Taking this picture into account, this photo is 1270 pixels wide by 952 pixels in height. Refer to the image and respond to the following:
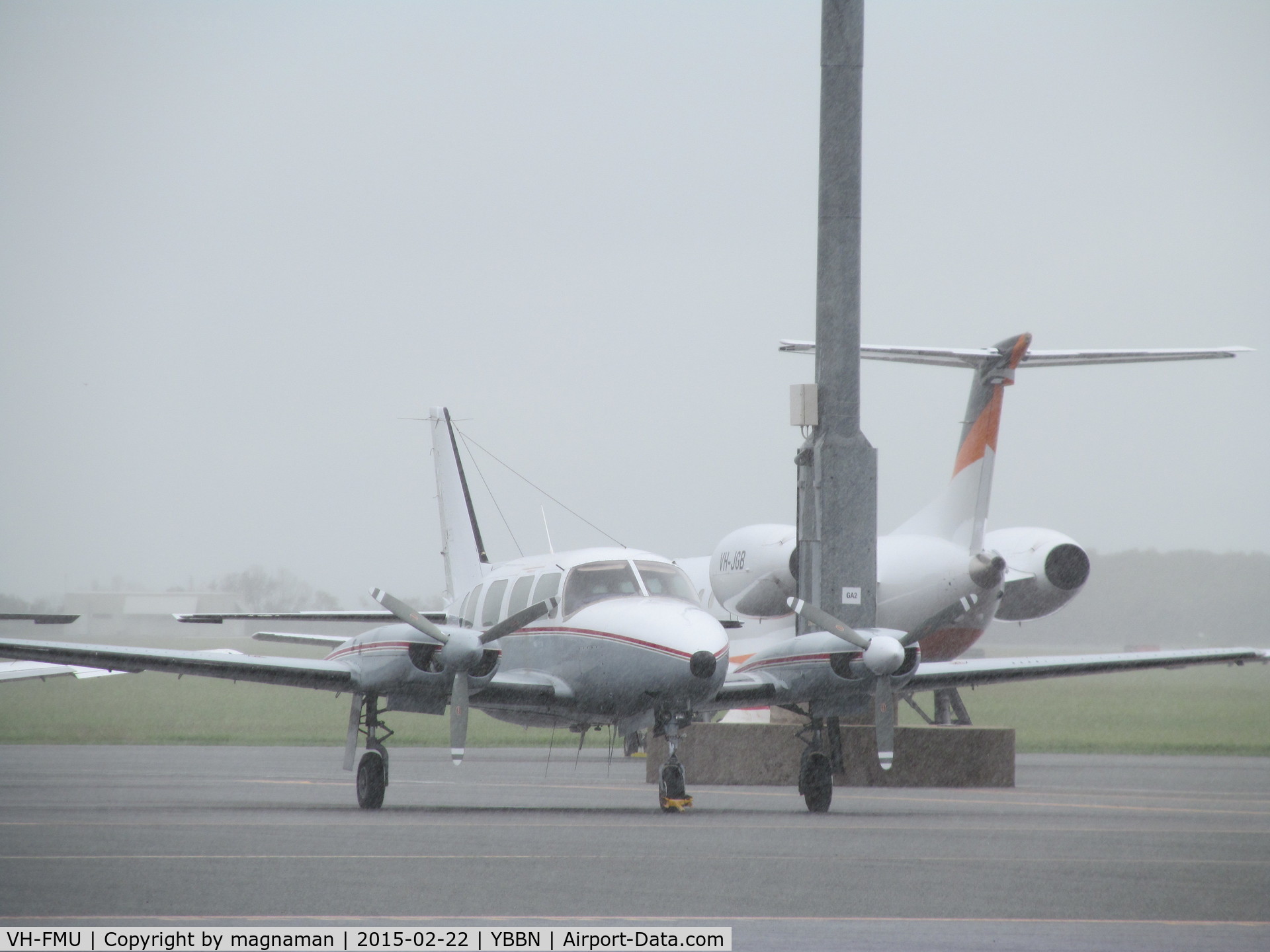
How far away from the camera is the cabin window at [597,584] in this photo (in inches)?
740

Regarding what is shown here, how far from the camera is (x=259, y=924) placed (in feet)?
27.7

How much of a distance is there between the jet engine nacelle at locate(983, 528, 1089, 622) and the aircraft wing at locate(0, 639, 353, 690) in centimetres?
1326

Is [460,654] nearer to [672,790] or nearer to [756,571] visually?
[672,790]

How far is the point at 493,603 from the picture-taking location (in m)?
20.4

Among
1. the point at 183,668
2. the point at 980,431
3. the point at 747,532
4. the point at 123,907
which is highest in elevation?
the point at 980,431

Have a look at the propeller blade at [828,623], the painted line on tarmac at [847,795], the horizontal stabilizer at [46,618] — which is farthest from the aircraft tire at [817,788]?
the horizontal stabilizer at [46,618]

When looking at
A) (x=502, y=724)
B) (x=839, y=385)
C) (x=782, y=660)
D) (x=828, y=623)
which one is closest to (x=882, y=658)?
(x=828, y=623)

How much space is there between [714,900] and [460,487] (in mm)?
17170

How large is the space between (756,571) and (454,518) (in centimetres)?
490

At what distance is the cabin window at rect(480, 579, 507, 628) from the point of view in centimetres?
2028

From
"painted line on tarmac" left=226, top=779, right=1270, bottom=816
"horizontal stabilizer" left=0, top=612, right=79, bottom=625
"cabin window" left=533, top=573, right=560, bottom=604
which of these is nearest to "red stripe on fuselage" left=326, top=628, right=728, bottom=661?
"cabin window" left=533, top=573, right=560, bottom=604

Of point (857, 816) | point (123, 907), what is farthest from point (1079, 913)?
point (857, 816)

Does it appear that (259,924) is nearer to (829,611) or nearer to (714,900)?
(714,900)

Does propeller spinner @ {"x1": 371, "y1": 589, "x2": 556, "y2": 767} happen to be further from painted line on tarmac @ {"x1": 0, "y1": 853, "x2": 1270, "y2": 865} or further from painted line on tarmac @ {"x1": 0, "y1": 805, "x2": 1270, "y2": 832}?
painted line on tarmac @ {"x1": 0, "y1": 853, "x2": 1270, "y2": 865}
